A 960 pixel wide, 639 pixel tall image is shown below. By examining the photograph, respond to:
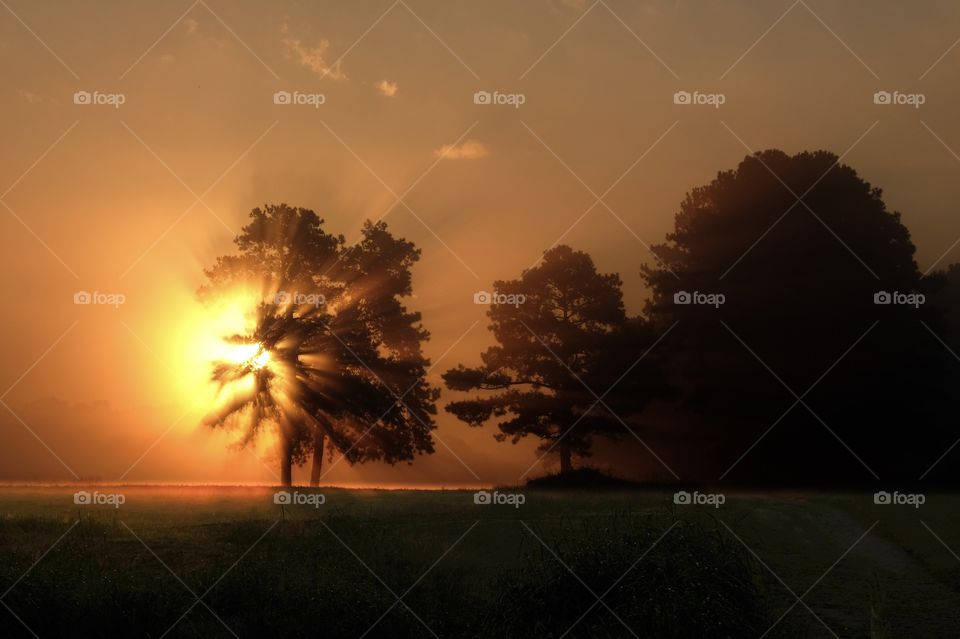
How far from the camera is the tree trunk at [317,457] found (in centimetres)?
4584

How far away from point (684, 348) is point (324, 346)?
50.8 ft

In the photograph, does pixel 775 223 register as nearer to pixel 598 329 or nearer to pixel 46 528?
pixel 598 329

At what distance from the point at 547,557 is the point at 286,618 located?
4557 mm

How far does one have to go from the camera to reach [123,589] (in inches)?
701

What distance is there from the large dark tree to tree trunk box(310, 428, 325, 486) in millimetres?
15713

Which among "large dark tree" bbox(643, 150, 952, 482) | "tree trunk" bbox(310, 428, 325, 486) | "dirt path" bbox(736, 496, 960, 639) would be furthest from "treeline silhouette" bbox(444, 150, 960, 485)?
"dirt path" bbox(736, 496, 960, 639)

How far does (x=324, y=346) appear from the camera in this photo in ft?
145
